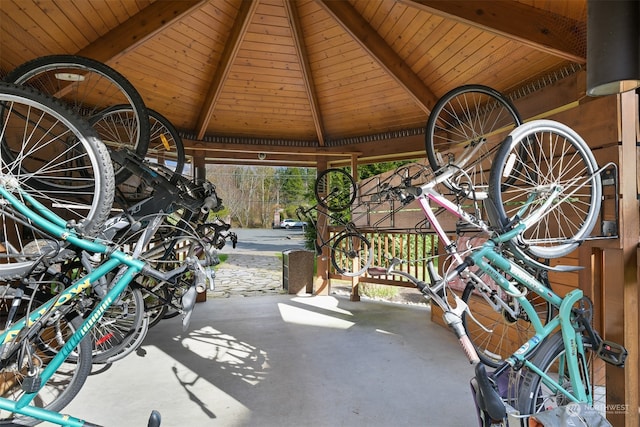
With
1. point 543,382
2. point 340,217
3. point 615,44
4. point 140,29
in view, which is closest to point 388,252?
point 340,217

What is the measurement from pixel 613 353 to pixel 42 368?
3.70m

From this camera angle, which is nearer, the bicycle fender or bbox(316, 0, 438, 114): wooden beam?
the bicycle fender

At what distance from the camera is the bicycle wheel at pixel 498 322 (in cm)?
250

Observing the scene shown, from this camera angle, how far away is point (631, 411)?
6.37 ft

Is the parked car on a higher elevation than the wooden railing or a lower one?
higher

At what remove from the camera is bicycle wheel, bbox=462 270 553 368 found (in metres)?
2.50

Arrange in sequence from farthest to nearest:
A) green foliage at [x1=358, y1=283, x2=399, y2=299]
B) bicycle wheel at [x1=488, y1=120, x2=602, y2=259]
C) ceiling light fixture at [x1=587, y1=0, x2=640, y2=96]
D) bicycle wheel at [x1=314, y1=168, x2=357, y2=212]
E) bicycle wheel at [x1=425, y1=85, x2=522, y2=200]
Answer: green foliage at [x1=358, y1=283, x2=399, y2=299] → bicycle wheel at [x1=314, y1=168, x2=357, y2=212] → bicycle wheel at [x1=425, y1=85, x2=522, y2=200] → bicycle wheel at [x1=488, y1=120, x2=602, y2=259] → ceiling light fixture at [x1=587, y1=0, x2=640, y2=96]

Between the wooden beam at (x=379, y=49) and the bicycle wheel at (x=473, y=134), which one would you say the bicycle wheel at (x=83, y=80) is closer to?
the wooden beam at (x=379, y=49)

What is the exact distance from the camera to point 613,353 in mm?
1854

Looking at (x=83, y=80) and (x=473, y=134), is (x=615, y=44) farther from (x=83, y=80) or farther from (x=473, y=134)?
(x=83, y=80)

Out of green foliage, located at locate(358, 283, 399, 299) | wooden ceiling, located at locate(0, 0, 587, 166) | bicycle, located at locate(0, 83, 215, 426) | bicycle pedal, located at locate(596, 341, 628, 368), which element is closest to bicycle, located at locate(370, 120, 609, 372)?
bicycle pedal, located at locate(596, 341, 628, 368)

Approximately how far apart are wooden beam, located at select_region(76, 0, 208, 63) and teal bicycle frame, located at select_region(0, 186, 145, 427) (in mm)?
1893

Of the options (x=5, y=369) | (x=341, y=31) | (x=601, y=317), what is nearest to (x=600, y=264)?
(x=601, y=317)

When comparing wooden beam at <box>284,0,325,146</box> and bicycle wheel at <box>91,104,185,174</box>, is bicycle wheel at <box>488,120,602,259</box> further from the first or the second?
wooden beam at <box>284,0,325,146</box>
